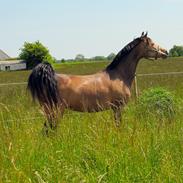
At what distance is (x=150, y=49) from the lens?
7.09 metres

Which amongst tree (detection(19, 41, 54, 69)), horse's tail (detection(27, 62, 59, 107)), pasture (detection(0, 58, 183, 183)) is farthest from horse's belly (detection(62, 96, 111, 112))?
tree (detection(19, 41, 54, 69))

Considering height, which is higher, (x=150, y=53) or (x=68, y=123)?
(x=150, y=53)

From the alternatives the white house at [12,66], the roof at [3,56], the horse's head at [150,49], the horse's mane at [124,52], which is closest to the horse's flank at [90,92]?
the horse's mane at [124,52]

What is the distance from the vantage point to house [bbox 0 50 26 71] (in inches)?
3047

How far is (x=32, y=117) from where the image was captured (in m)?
5.45

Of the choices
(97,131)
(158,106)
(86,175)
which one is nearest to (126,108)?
(158,106)

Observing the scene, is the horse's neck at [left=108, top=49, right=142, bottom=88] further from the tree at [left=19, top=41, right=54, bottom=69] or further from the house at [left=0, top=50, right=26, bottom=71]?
the house at [left=0, top=50, right=26, bottom=71]

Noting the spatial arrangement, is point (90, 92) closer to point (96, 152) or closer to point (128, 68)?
point (128, 68)

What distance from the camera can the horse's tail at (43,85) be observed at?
6.02 metres

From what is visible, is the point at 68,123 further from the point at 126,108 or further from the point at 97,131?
the point at 126,108

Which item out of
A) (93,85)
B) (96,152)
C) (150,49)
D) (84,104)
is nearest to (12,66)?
(150,49)

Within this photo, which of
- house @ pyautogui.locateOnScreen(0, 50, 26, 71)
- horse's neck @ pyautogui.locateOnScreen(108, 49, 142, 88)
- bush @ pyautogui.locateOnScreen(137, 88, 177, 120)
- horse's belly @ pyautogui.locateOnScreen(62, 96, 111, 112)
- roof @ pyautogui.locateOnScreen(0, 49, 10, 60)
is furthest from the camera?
roof @ pyautogui.locateOnScreen(0, 49, 10, 60)

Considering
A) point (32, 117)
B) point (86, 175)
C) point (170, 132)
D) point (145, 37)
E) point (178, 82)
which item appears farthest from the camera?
point (178, 82)

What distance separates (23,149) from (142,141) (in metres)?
1.01
